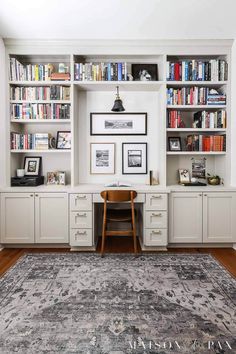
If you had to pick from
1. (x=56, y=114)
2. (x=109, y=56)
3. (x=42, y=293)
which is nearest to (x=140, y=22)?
(x=109, y=56)

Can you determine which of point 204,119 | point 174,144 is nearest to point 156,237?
point 174,144

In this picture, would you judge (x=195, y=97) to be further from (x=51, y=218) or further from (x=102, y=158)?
(x=51, y=218)

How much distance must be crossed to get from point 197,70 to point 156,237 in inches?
90.3

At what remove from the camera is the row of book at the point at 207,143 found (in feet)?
11.9

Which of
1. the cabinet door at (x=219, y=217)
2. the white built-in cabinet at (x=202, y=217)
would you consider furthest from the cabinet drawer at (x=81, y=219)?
the cabinet door at (x=219, y=217)

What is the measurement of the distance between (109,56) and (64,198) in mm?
2038

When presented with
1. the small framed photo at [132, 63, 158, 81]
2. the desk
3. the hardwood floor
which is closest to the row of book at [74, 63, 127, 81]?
the small framed photo at [132, 63, 158, 81]

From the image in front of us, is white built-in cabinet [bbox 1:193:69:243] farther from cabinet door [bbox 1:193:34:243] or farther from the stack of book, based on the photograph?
the stack of book

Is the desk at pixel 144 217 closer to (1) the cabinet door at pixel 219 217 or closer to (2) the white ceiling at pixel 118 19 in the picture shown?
(1) the cabinet door at pixel 219 217

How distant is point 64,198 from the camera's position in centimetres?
348

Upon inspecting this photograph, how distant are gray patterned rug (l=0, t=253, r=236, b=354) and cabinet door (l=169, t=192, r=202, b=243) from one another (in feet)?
1.49

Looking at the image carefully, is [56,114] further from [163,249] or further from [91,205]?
[163,249]

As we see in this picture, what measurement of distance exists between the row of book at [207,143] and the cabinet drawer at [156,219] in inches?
40.9

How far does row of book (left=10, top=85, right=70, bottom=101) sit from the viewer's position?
3.60 m
